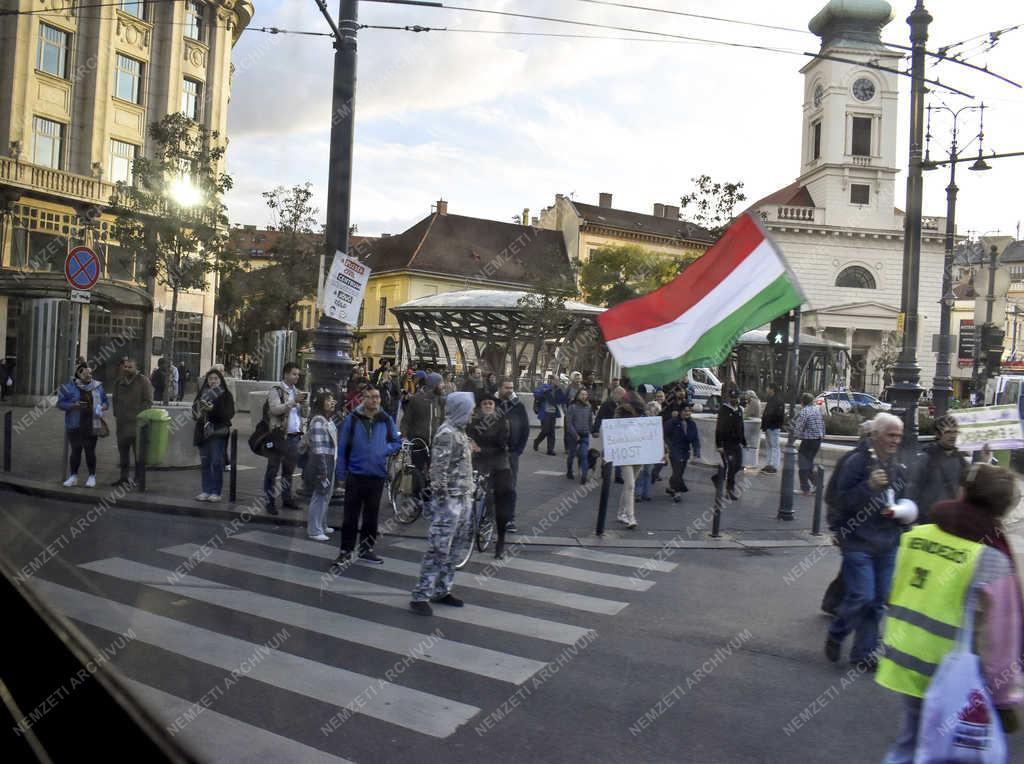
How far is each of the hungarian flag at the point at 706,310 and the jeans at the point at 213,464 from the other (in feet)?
18.4

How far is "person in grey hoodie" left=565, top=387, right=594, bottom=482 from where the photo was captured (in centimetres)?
1520

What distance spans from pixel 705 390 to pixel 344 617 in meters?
29.6

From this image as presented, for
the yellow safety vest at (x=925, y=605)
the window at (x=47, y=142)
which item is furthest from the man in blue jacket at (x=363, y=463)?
the window at (x=47, y=142)

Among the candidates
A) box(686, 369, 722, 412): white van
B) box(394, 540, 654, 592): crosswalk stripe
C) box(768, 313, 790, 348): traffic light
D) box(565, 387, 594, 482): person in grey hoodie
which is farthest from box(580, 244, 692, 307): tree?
box(394, 540, 654, 592): crosswalk stripe

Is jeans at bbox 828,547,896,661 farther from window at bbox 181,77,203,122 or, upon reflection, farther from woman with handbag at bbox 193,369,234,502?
window at bbox 181,77,203,122

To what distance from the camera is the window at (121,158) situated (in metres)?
33.8

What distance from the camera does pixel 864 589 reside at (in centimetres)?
596

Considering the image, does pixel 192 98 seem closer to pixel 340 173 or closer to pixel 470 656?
pixel 340 173

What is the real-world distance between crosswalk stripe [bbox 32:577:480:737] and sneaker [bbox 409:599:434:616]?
136 cm

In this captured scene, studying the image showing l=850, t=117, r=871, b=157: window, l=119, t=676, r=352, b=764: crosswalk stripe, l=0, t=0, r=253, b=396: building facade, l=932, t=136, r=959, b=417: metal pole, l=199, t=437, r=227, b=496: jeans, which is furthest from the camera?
l=850, t=117, r=871, b=157: window

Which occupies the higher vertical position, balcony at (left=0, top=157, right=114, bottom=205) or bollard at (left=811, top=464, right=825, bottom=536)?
balcony at (left=0, top=157, right=114, bottom=205)

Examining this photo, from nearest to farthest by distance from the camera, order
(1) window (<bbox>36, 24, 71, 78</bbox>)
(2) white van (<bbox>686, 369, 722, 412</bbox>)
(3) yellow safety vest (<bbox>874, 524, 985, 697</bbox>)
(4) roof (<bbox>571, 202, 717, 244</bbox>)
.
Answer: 1. (3) yellow safety vest (<bbox>874, 524, 985, 697</bbox>)
2. (1) window (<bbox>36, 24, 71, 78</bbox>)
3. (2) white van (<bbox>686, 369, 722, 412</bbox>)
4. (4) roof (<bbox>571, 202, 717, 244</bbox>)

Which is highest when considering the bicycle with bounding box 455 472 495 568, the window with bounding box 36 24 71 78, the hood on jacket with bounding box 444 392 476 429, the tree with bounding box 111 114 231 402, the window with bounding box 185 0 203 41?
the window with bounding box 185 0 203 41

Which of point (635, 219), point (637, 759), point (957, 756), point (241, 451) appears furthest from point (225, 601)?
point (635, 219)
